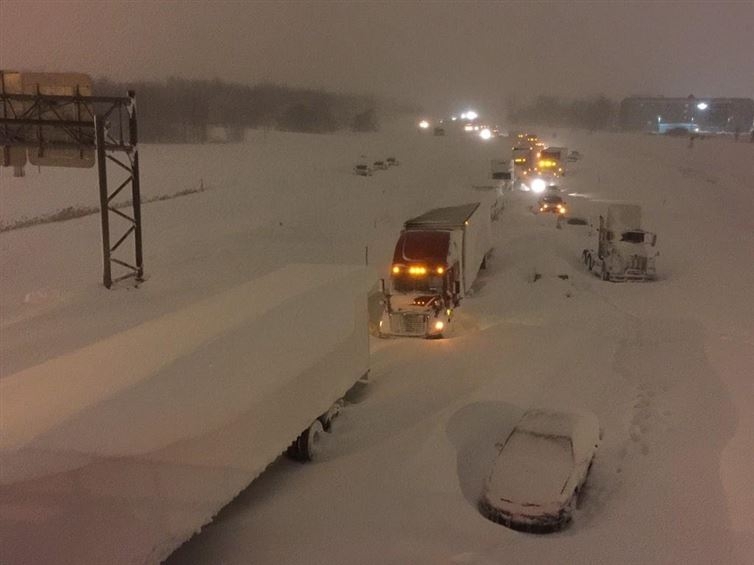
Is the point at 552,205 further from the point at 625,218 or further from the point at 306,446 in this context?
the point at 306,446

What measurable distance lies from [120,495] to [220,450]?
1731mm

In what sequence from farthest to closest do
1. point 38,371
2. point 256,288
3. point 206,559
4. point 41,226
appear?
point 41,226 → point 256,288 → point 206,559 → point 38,371

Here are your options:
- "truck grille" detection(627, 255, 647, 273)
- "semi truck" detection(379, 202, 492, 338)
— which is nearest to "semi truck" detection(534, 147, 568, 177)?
"truck grille" detection(627, 255, 647, 273)

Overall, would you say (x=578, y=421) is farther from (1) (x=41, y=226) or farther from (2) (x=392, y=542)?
(1) (x=41, y=226)

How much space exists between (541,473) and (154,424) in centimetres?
590

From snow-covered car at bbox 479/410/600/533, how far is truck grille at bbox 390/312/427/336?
853cm

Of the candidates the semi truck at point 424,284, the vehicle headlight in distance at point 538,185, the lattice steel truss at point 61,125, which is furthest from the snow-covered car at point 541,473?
the vehicle headlight in distance at point 538,185

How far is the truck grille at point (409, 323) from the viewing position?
2102 centimetres

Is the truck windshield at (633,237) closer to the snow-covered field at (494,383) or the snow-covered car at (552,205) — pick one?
the snow-covered field at (494,383)

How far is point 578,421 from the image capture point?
1238 cm

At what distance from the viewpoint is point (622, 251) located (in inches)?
1196

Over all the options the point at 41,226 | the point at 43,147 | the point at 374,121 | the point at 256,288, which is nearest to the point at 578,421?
the point at 256,288

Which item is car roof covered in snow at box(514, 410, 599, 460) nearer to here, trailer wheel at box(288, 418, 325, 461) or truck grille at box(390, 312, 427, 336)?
trailer wheel at box(288, 418, 325, 461)

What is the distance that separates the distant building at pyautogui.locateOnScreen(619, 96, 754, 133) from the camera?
156 m
